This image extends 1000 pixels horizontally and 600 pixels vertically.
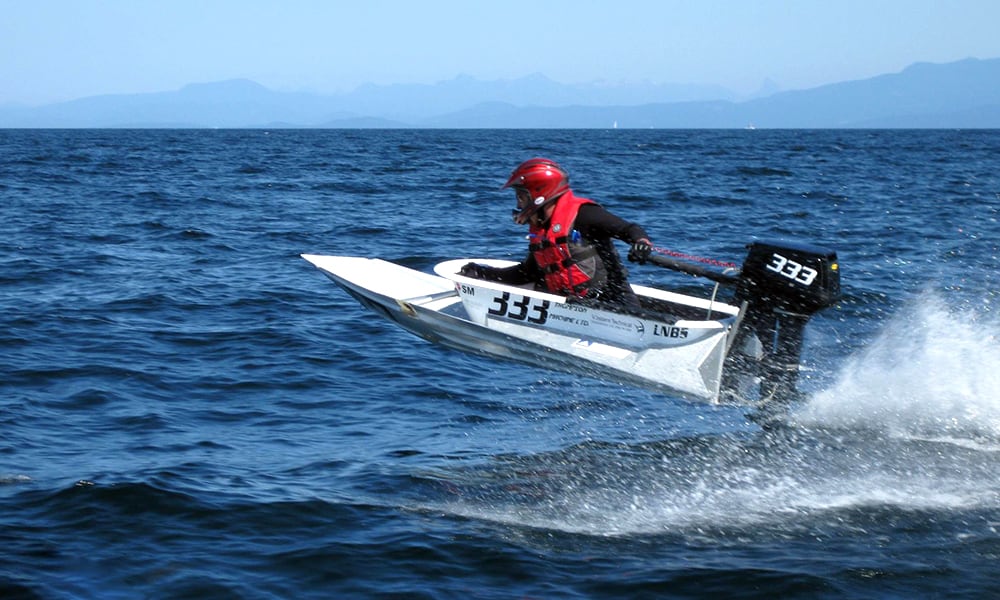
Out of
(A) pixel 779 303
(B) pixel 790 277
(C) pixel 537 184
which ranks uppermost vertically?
(C) pixel 537 184

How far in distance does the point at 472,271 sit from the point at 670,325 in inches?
68.2

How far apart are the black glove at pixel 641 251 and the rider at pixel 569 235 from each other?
6cm

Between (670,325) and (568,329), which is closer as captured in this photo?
(670,325)

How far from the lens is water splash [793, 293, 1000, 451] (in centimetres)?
813

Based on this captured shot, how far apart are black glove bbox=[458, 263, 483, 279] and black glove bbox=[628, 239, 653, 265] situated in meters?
1.59

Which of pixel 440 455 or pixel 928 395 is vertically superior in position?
pixel 928 395

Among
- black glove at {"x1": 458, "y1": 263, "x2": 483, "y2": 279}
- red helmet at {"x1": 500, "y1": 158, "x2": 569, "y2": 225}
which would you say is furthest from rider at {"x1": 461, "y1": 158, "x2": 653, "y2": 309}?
black glove at {"x1": 458, "y1": 263, "x2": 483, "y2": 279}

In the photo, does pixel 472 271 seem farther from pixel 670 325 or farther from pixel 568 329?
pixel 670 325

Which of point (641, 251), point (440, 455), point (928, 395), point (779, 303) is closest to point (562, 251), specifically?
point (641, 251)

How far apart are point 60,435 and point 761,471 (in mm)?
5220

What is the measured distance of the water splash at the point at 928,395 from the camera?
8.13 metres

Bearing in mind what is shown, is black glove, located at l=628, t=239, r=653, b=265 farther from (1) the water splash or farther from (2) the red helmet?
(1) the water splash

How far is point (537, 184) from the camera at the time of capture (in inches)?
304

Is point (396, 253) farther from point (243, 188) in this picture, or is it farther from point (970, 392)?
point (243, 188)
